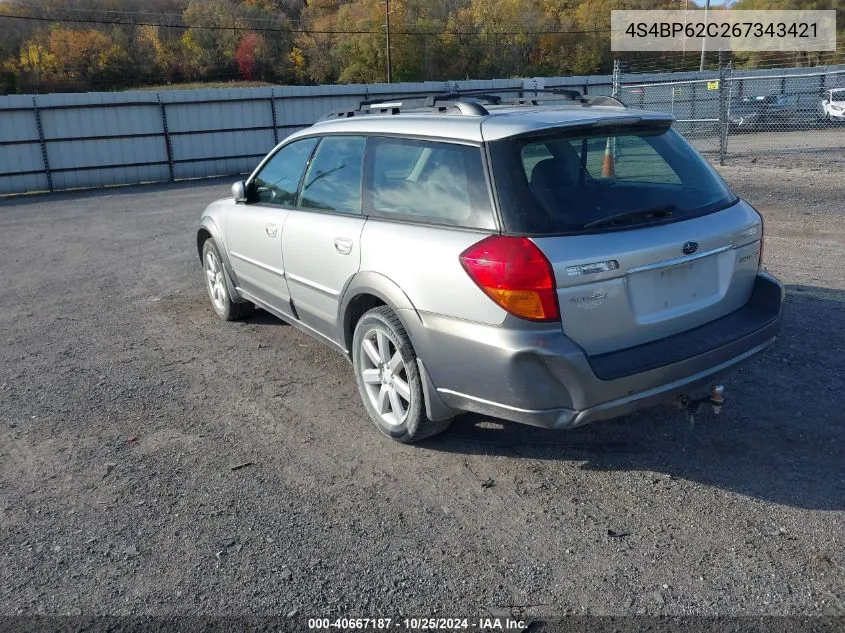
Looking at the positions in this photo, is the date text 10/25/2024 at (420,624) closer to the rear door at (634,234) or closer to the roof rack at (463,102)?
the rear door at (634,234)

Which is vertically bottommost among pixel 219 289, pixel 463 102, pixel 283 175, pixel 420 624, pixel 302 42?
pixel 420 624

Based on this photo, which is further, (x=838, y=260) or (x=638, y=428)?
(x=838, y=260)

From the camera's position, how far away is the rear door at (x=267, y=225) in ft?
16.7

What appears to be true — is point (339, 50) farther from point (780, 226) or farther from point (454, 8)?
point (780, 226)

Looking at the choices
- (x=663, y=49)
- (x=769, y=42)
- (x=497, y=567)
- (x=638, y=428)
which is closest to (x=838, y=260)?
(x=638, y=428)

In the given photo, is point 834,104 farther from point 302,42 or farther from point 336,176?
point 302,42

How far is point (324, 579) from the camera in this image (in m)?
3.00

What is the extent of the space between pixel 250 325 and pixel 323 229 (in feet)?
7.19

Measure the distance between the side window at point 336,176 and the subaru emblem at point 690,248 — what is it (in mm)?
1799

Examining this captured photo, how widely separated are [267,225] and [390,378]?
5.80 ft

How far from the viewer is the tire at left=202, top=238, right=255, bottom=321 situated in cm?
634

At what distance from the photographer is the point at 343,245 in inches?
169

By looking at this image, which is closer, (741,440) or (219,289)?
(741,440)

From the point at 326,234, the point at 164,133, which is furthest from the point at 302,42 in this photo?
the point at 326,234
